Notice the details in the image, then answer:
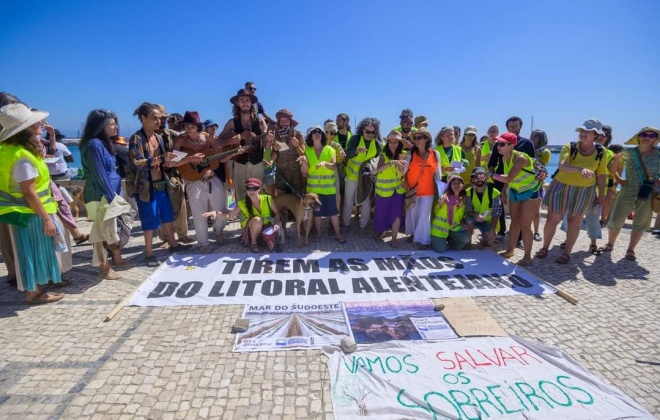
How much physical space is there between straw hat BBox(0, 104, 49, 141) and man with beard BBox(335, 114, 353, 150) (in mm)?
4902

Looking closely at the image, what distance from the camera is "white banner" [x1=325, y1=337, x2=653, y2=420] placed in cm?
234

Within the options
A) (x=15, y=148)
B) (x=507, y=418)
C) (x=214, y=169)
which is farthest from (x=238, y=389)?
(x=214, y=169)

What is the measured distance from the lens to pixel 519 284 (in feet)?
14.6

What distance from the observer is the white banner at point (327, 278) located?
4.02m

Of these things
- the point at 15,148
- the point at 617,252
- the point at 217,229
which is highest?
the point at 15,148

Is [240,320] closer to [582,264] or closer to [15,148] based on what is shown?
[15,148]

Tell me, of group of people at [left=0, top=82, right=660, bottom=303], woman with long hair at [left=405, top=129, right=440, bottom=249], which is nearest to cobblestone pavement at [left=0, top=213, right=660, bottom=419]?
group of people at [left=0, top=82, right=660, bottom=303]

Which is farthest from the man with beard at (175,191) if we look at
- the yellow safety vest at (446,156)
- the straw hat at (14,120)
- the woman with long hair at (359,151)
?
the yellow safety vest at (446,156)

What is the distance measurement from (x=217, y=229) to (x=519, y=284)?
4894mm

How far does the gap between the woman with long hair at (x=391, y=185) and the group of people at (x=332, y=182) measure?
19 millimetres

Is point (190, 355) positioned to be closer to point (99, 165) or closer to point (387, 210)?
point (99, 165)

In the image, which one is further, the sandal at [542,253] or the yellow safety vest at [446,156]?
the yellow safety vest at [446,156]

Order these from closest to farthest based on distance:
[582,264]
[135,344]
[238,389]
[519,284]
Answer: [238,389], [135,344], [519,284], [582,264]

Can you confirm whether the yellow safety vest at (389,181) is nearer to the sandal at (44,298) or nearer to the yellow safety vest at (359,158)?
the yellow safety vest at (359,158)
